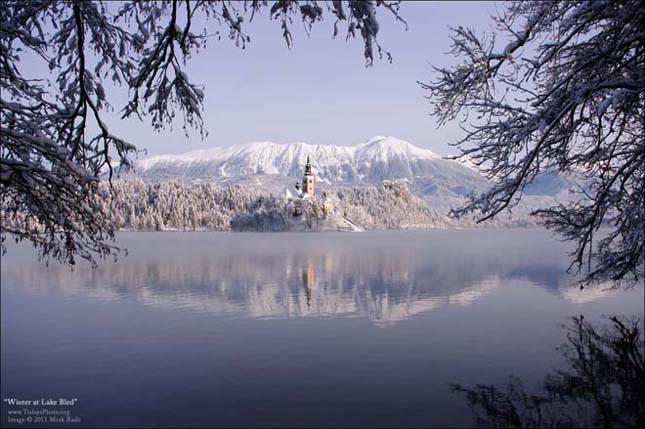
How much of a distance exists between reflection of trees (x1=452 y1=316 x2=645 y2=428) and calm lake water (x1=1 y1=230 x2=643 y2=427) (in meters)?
0.51

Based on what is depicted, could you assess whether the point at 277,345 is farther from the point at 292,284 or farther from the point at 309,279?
the point at 309,279

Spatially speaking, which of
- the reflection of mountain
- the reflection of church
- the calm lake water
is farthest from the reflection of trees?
the reflection of church

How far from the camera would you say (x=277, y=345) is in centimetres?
1738

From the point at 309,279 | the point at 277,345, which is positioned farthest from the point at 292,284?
the point at 277,345

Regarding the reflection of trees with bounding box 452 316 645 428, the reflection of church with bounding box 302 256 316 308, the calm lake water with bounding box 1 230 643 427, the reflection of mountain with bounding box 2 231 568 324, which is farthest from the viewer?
the reflection of church with bounding box 302 256 316 308

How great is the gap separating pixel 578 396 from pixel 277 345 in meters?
9.00

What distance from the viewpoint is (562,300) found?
2692cm

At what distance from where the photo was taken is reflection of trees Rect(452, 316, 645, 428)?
1059 centimetres

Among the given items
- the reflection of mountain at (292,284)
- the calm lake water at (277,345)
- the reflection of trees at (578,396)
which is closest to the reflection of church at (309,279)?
the reflection of mountain at (292,284)

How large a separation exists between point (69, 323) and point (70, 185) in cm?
1636

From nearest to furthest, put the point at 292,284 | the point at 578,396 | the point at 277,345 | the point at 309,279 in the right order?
1. the point at 578,396
2. the point at 277,345
3. the point at 292,284
4. the point at 309,279

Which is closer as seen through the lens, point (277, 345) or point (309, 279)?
point (277, 345)

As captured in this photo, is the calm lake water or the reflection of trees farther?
the calm lake water

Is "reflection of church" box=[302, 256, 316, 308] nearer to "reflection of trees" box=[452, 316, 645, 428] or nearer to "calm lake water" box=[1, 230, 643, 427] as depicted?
"calm lake water" box=[1, 230, 643, 427]
